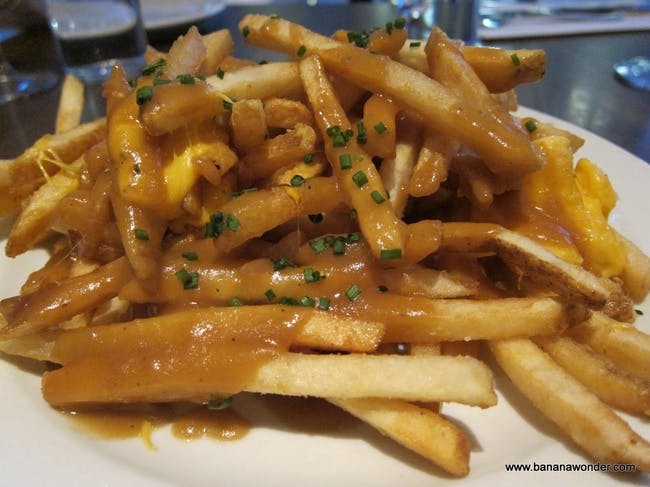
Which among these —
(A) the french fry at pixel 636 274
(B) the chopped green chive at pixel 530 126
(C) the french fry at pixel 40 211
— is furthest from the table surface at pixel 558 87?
(A) the french fry at pixel 636 274

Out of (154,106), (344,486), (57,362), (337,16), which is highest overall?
(154,106)

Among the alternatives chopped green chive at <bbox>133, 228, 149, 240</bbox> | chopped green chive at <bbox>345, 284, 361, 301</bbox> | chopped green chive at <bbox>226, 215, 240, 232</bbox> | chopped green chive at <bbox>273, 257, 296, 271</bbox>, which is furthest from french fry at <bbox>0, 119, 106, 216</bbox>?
chopped green chive at <bbox>345, 284, 361, 301</bbox>

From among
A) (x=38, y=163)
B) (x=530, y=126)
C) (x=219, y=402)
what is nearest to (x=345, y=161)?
(x=219, y=402)

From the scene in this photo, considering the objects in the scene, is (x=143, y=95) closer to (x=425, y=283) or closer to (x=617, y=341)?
(x=425, y=283)

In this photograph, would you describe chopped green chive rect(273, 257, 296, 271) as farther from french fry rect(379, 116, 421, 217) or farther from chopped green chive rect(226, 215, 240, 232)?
french fry rect(379, 116, 421, 217)

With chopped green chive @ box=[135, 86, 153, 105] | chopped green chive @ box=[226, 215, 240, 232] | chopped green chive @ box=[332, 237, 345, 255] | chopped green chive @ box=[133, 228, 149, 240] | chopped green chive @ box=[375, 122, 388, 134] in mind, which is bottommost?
chopped green chive @ box=[332, 237, 345, 255]

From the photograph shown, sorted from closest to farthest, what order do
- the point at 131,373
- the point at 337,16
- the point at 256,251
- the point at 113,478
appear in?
the point at 113,478 < the point at 131,373 < the point at 256,251 < the point at 337,16

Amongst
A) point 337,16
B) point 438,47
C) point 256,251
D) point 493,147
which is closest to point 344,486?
point 256,251

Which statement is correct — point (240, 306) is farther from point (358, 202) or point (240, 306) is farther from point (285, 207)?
point (358, 202)
